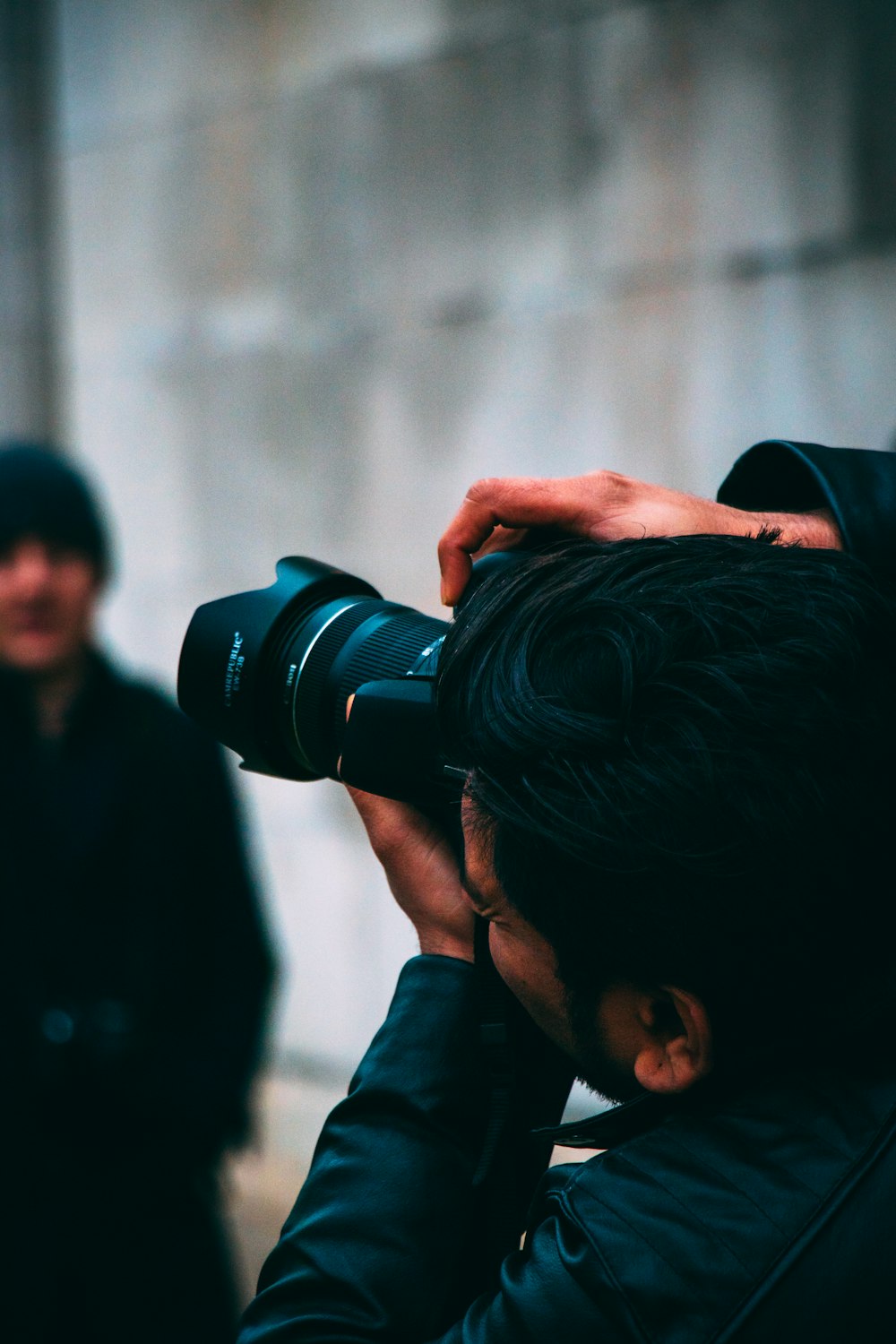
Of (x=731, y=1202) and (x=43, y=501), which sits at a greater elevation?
(x=43, y=501)

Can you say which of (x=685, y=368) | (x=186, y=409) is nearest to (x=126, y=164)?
(x=186, y=409)

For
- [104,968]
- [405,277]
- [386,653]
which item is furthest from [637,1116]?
[405,277]

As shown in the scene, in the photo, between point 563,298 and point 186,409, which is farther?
point 186,409

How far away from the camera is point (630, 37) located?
2662 mm

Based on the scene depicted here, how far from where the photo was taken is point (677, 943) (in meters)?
0.81

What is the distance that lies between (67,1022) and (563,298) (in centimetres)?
169

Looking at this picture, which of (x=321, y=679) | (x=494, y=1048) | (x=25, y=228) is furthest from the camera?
(x=25, y=228)

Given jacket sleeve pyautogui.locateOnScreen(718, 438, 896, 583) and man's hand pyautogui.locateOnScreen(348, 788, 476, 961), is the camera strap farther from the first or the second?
jacket sleeve pyautogui.locateOnScreen(718, 438, 896, 583)

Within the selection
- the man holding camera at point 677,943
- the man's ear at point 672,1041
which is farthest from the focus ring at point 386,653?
the man's ear at point 672,1041

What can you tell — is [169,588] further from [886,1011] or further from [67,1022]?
[886,1011]

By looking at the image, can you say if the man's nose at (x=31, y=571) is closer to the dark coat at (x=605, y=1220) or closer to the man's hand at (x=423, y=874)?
the man's hand at (x=423, y=874)

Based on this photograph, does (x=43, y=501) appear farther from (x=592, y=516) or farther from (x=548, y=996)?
(x=548, y=996)

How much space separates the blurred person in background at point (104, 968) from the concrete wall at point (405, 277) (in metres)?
0.96

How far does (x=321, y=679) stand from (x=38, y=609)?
50.5 inches
